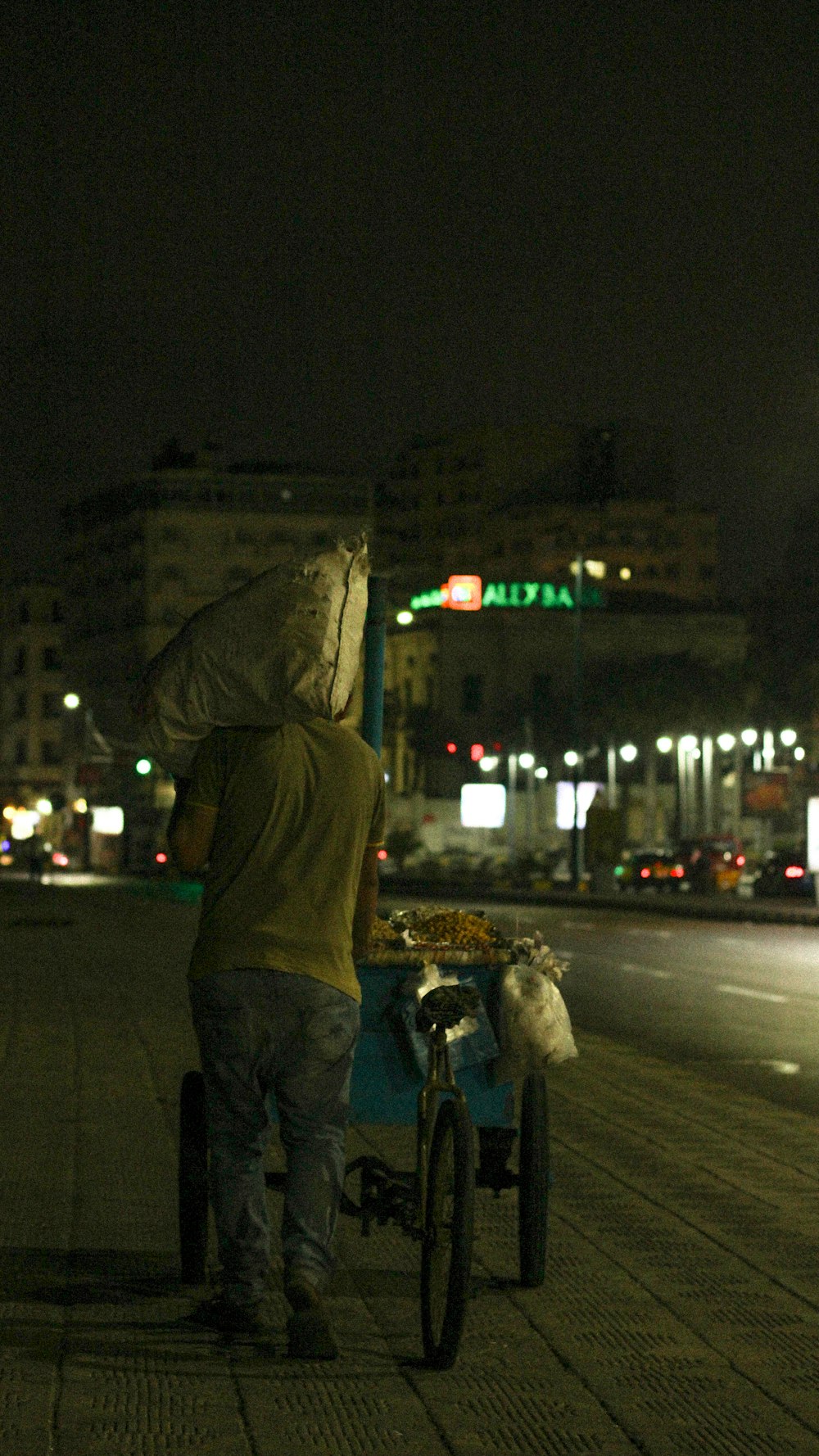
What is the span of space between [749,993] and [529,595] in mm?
98017

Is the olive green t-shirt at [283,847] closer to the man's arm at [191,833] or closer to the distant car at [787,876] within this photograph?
the man's arm at [191,833]

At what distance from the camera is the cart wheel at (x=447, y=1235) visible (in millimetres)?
6527

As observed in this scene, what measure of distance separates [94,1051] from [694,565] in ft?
503

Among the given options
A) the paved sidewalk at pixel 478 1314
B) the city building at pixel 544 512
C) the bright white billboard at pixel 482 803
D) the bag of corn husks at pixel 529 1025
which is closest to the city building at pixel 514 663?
the bright white billboard at pixel 482 803

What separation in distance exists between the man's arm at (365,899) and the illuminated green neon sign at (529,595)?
371ft

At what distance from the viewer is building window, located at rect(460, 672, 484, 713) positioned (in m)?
120

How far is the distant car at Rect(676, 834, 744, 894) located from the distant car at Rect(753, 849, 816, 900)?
5.08 metres

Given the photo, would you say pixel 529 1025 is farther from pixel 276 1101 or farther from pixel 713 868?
pixel 713 868

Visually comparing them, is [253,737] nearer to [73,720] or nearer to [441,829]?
[441,829]

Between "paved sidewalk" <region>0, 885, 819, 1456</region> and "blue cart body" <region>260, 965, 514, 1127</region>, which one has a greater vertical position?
"blue cart body" <region>260, 965, 514, 1127</region>

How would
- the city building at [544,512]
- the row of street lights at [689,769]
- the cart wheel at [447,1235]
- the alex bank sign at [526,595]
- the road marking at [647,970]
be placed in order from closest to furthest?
the cart wheel at [447,1235] < the road marking at [647,970] < the row of street lights at [689,769] < the alex bank sign at [526,595] < the city building at [544,512]

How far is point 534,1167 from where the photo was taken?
25.1 feet

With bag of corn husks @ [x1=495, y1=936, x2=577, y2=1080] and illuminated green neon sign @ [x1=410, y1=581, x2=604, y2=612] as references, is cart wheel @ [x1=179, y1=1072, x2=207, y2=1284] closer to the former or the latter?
bag of corn husks @ [x1=495, y1=936, x2=577, y2=1080]

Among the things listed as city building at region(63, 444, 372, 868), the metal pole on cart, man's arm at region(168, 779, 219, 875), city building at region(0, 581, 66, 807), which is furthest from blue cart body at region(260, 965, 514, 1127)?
city building at region(0, 581, 66, 807)
